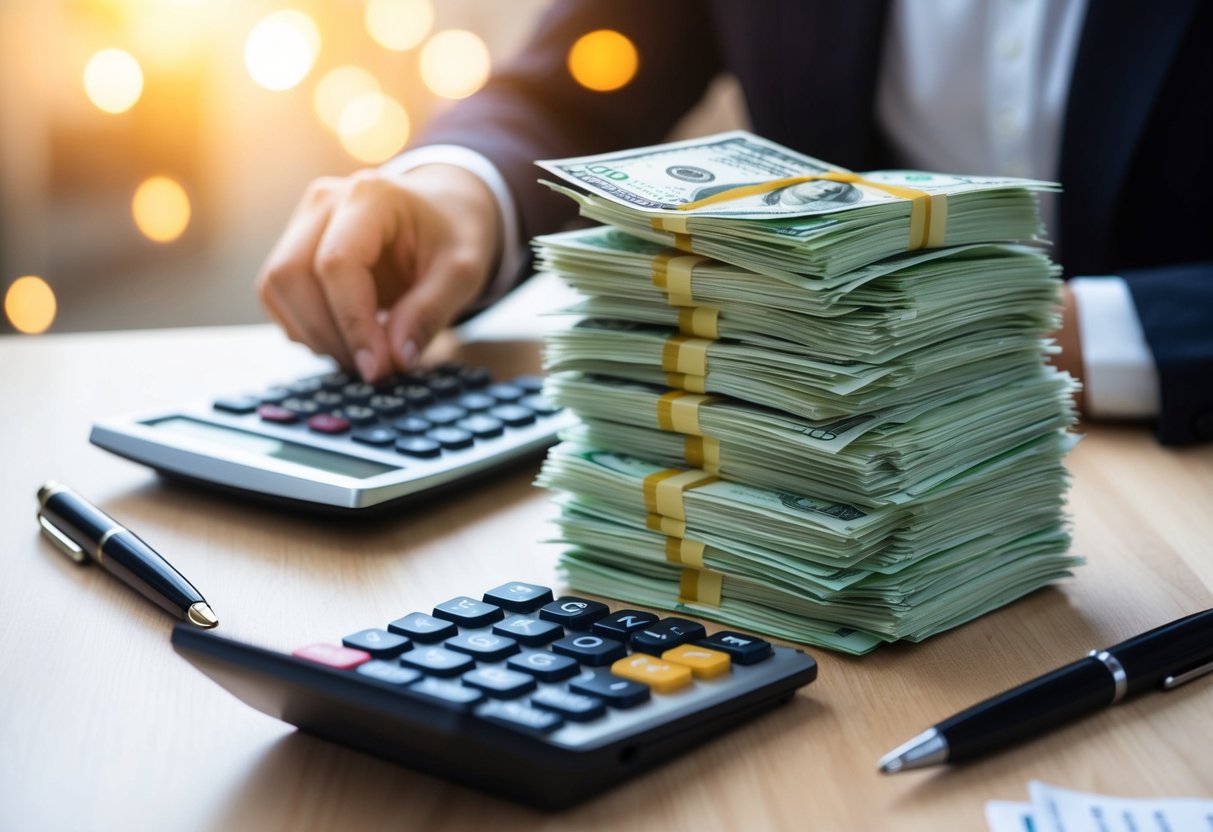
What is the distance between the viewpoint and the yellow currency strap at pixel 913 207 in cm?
46

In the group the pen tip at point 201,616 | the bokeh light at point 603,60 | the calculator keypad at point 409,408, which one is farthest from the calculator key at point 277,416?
the bokeh light at point 603,60

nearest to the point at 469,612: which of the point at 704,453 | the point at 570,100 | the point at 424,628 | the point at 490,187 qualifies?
the point at 424,628

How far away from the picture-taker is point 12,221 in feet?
6.77

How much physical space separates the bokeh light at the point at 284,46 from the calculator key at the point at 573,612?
5.97 ft

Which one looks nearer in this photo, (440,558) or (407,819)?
(407,819)

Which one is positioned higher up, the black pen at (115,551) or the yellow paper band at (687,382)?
the yellow paper band at (687,382)

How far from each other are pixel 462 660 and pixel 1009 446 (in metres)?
0.26

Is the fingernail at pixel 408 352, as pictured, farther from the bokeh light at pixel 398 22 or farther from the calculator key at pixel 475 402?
the bokeh light at pixel 398 22

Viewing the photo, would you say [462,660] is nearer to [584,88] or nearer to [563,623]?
[563,623]

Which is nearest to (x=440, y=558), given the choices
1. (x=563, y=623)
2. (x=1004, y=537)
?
(x=563, y=623)

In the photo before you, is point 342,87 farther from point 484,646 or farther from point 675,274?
point 484,646

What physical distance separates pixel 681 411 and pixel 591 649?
0.13 m

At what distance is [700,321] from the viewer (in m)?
0.49

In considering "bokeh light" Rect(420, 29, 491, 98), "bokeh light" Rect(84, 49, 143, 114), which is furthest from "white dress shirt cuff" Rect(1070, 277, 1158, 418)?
"bokeh light" Rect(84, 49, 143, 114)
